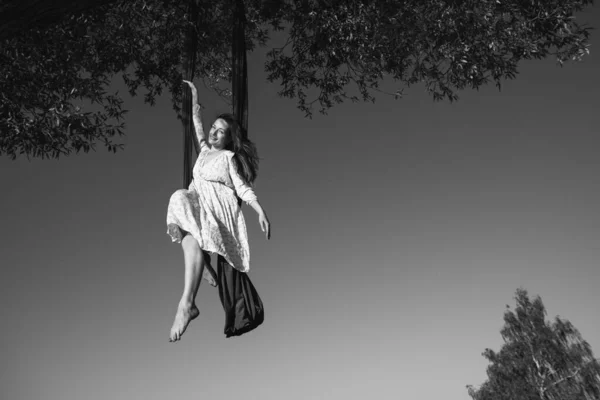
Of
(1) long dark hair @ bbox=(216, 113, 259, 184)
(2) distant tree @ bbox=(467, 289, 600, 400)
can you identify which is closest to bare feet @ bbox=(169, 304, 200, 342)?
(1) long dark hair @ bbox=(216, 113, 259, 184)

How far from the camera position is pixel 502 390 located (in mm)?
24422

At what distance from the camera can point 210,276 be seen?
2709mm

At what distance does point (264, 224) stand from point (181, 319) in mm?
684

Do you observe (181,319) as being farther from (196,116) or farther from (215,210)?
(196,116)

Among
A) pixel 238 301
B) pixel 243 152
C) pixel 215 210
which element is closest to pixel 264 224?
pixel 215 210

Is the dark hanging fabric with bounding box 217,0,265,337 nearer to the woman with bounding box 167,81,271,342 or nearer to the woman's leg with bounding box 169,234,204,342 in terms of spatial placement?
the woman with bounding box 167,81,271,342

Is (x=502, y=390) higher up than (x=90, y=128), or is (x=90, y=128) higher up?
(x=90, y=128)

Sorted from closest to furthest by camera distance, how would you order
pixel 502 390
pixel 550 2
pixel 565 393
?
1. pixel 550 2
2. pixel 565 393
3. pixel 502 390

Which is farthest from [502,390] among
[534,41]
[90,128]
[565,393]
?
[90,128]

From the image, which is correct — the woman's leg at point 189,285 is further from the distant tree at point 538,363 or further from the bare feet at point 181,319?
the distant tree at point 538,363

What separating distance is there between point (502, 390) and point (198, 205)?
1043 inches

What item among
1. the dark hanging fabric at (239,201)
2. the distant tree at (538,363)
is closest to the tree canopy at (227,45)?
the dark hanging fabric at (239,201)

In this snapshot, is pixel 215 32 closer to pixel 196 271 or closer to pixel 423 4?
pixel 423 4

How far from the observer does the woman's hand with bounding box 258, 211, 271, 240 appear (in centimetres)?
262
